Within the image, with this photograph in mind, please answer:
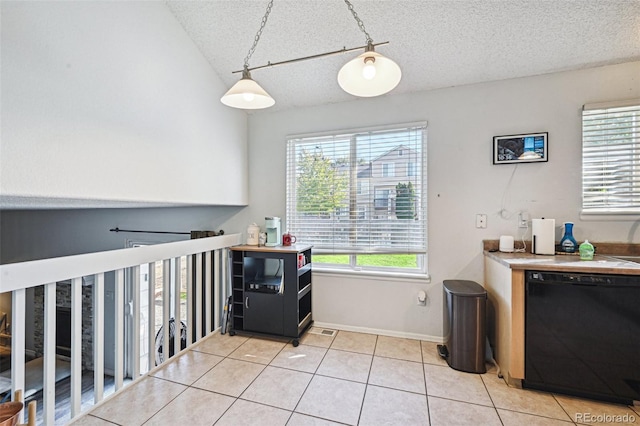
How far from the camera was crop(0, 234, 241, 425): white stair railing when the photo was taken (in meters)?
1.42

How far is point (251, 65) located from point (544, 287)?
3.14m

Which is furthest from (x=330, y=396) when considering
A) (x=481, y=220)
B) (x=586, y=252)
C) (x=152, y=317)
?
(x=586, y=252)

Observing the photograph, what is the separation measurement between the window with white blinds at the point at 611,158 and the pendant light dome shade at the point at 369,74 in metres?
2.02

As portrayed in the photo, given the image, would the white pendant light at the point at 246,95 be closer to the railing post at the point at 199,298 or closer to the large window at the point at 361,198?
the large window at the point at 361,198

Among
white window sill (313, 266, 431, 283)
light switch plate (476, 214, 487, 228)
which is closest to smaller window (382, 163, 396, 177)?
light switch plate (476, 214, 487, 228)

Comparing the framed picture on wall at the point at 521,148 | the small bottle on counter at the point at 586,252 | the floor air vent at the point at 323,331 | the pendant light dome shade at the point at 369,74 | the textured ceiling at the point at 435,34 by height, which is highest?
the textured ceiling at the point at 435,34

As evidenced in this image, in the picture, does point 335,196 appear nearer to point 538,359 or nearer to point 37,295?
point 538,359

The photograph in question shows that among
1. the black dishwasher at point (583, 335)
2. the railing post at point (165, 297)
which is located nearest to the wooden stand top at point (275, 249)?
the railing post at point (165, 297)

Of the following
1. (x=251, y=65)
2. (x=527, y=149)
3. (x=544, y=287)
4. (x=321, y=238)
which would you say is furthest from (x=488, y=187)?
(x=251, y=65)

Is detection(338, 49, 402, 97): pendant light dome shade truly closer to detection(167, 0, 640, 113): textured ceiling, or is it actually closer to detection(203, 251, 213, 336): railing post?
detection(167, 0, 640, 113): textured ceiling

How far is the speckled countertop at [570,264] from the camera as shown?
1.75 meters

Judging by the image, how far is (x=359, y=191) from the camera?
117 inches

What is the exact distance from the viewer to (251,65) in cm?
271

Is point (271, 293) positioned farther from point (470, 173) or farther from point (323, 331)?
point (470, 173)
